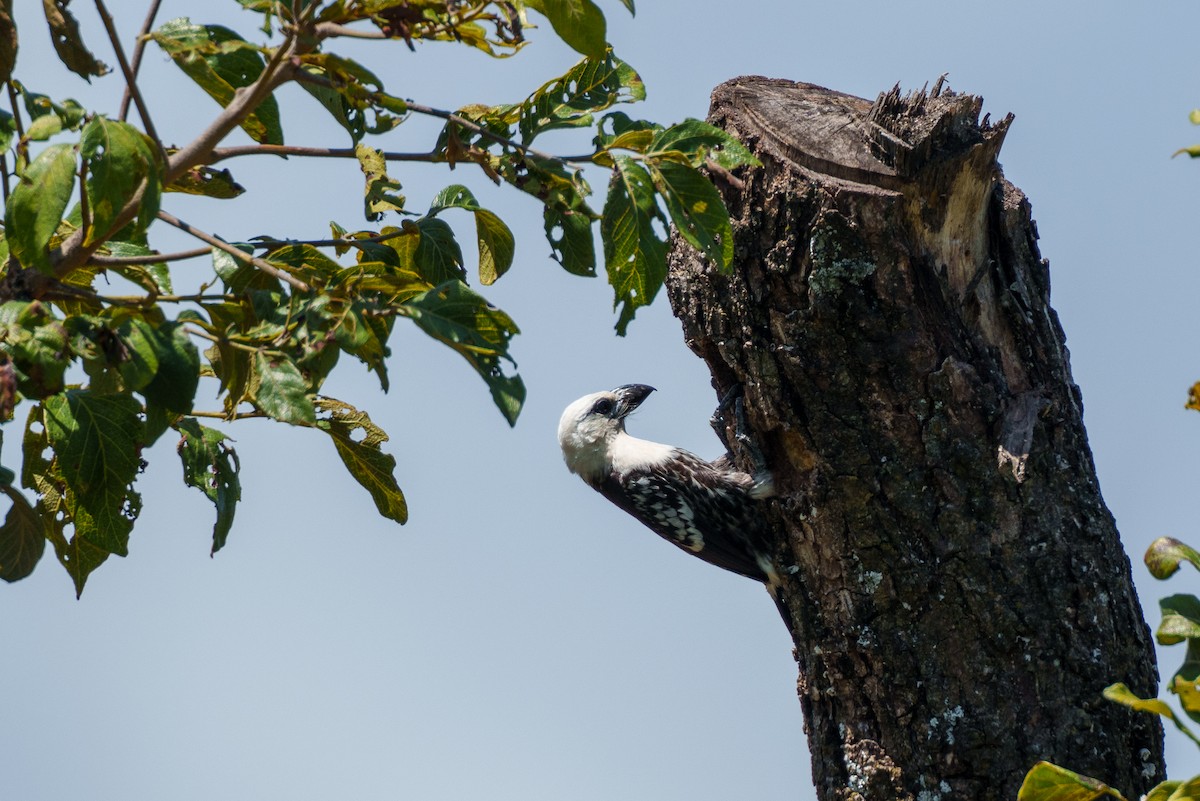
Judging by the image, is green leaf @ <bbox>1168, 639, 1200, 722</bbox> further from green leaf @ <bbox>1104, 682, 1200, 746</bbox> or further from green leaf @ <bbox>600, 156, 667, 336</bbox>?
green leaf @ <bbox>600, 156, 667, 336</bbox>

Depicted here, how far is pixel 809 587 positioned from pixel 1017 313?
991 mm

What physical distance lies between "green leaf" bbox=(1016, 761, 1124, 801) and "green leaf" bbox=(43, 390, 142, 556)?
183cm

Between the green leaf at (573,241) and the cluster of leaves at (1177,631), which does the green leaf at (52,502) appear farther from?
the cluster of leaves at (1177,631)

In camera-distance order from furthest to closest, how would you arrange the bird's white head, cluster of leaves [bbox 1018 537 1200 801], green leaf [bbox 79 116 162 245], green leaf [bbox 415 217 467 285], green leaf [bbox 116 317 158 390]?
the bird's white head
green leaf [bbox 415 217 467 285]
cluster of leaves [bbox 1018 537 1200 801]
green leaf [bbox 116 317 158 390]
green leaf [bbox 79 116 162 245]

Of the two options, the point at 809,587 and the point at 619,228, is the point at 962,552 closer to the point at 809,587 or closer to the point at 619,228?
the point at 809,587

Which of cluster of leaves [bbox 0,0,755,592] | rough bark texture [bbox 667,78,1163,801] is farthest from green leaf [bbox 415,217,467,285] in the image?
rough bark texture [bbox 667,78,1163,801]

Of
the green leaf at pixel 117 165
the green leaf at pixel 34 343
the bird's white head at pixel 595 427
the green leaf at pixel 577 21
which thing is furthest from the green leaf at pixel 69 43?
the bird's white head at pixel 595 427

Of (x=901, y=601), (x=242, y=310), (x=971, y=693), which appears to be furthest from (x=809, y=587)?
(x=242, y=310)

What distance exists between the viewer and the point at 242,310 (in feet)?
7.69

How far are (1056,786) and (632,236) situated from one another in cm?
137

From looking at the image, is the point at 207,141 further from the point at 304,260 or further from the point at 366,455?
the point at 366,455

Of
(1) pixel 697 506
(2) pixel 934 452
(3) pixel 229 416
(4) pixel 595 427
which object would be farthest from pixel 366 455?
(4) pixel 595 427

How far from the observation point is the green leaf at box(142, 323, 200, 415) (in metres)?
1.98

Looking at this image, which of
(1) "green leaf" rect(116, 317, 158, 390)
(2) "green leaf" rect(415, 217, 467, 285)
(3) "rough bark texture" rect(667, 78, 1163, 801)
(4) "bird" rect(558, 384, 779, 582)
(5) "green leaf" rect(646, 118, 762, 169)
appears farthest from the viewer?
(4) "bird" rect(558, 384, 779, 582)
